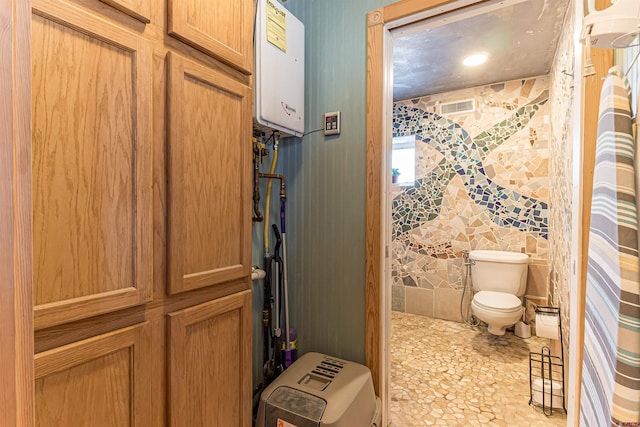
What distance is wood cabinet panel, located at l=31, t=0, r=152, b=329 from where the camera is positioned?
0.67 m

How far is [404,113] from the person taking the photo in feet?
11.6

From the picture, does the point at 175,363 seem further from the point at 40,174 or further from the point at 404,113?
Result: the point at 404,113

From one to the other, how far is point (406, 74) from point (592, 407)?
9.19ft

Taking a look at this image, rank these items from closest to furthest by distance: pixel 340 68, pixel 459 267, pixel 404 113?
pixel 340 68, pixel 459 267, pixel 404 113

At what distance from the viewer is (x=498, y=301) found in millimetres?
2604

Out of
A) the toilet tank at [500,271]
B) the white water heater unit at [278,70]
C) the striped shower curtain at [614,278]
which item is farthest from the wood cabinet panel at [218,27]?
the toilet tank at [500,271]

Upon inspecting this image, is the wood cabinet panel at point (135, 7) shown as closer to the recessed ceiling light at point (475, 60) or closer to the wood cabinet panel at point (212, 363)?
the wood cabinet panel at point (212, 363)

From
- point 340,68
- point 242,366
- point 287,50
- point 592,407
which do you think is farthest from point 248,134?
point 592,407

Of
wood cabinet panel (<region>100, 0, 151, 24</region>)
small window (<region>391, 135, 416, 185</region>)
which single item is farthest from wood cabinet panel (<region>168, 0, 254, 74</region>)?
small window (<region>391, 135, 416, 185</region>)

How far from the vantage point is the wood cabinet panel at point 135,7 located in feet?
2.57

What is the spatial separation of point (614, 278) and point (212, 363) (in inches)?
45.4

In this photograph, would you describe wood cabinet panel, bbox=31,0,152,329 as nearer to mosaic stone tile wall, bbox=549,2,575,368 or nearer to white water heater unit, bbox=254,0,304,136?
white water heater unit, bbox=254,0,304,136

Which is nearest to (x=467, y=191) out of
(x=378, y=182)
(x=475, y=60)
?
(x=475, y=60)

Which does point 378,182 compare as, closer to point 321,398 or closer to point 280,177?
point 280,177
